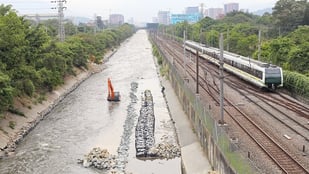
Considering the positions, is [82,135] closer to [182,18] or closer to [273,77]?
[273,77]

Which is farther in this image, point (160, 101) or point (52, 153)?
point (160, 101)

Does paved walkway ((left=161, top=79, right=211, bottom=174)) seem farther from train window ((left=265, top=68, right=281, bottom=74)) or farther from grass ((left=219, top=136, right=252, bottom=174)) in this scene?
train window ((left=265, top=68, right=281, bottom=74))

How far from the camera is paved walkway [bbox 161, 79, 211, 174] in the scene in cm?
2498

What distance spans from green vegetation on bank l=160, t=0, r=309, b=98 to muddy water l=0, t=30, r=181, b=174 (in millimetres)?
13308

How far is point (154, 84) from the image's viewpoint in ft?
219

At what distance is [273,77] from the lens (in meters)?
37.1

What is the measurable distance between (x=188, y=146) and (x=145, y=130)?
284 inches

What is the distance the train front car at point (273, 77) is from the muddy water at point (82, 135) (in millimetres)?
9424

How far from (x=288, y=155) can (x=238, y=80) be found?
2708 centimetres

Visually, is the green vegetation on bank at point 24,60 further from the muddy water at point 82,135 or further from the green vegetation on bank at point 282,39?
the green vegetation on bank at point 282,39

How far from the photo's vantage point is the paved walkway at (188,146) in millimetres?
24983

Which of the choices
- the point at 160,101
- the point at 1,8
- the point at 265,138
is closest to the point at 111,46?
the point at 160,101

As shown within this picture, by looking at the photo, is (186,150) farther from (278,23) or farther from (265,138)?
(278,23)

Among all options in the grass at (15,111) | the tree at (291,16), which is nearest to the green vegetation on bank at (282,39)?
the tree at (291,16)
